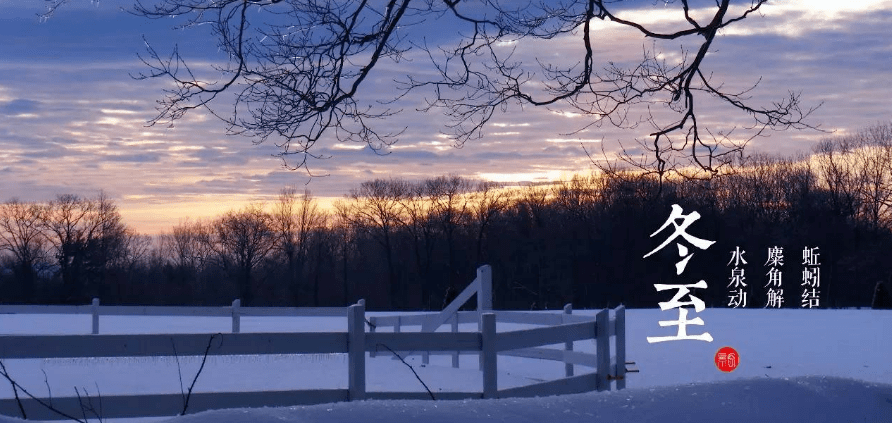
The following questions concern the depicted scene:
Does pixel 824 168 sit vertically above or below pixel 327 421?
above

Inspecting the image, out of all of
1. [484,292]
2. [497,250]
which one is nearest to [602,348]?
[484,292]

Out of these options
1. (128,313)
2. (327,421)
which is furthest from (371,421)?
(128,313)

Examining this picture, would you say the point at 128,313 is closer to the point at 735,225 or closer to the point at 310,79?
the point at 310,79

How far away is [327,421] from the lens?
329cm

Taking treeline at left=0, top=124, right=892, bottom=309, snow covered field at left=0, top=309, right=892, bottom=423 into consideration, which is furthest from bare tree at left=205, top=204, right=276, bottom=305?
snow covered field at left=0, top=309, right=892, bottom=423

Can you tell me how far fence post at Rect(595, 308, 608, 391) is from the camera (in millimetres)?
10344

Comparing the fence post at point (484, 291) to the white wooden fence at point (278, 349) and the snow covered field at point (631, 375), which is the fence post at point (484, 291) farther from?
the white wooden fence at point (278, 349)

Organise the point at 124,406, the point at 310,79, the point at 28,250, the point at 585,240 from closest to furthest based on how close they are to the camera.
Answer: the point at 124,406, the point at 310,79, the point at 585,240, the point at 28,250

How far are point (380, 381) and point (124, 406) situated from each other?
5.70m

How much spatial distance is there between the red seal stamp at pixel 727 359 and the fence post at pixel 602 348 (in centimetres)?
674

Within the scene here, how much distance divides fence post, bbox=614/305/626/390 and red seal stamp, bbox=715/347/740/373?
5.91m

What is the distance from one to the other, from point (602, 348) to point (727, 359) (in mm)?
7527

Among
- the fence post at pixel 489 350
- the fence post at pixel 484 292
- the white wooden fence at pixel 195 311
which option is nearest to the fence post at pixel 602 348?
the fence post at pixel 489 350

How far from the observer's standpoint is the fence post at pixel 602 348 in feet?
33.9
